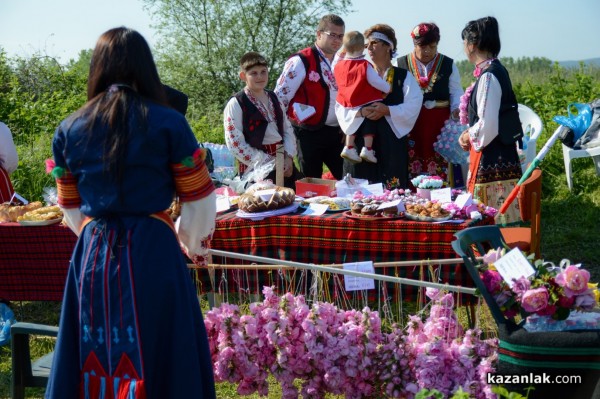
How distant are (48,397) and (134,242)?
0.70 meters

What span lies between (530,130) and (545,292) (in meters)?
4.73

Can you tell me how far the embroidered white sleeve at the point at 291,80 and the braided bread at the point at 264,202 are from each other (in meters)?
1.69

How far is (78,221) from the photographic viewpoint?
2.89 metres

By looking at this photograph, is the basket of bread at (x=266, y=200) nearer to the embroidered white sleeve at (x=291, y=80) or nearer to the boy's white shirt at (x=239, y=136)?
the boy's white shirt at (x=239, y=136)

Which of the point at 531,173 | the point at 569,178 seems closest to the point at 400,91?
the point at 531,173

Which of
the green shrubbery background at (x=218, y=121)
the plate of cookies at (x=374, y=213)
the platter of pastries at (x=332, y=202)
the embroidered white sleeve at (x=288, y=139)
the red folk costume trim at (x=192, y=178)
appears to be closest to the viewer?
the red folk costume trim at (x=192, y=178)

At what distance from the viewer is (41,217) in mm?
4816

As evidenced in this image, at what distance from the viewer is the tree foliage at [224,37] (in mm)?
10469

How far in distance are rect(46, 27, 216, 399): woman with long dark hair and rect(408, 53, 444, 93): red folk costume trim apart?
147 inches

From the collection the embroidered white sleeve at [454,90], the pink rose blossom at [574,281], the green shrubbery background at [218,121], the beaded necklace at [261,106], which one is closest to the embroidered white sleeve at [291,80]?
the beaded necklace at [261,106]

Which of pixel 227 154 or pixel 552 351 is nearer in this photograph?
pixel 552 351

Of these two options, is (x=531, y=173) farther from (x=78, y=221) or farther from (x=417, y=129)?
(x=78, y=221)

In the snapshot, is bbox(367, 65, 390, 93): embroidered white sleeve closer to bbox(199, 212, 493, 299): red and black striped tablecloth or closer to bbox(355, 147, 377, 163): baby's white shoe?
bbox(355, 147, 377, 163): baby's white shoe

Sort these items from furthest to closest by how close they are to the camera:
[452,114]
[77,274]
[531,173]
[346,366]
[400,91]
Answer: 1. [452,114]
2. [400,91]
3. [531,173]
4. [346,366]
5. [77,274]
